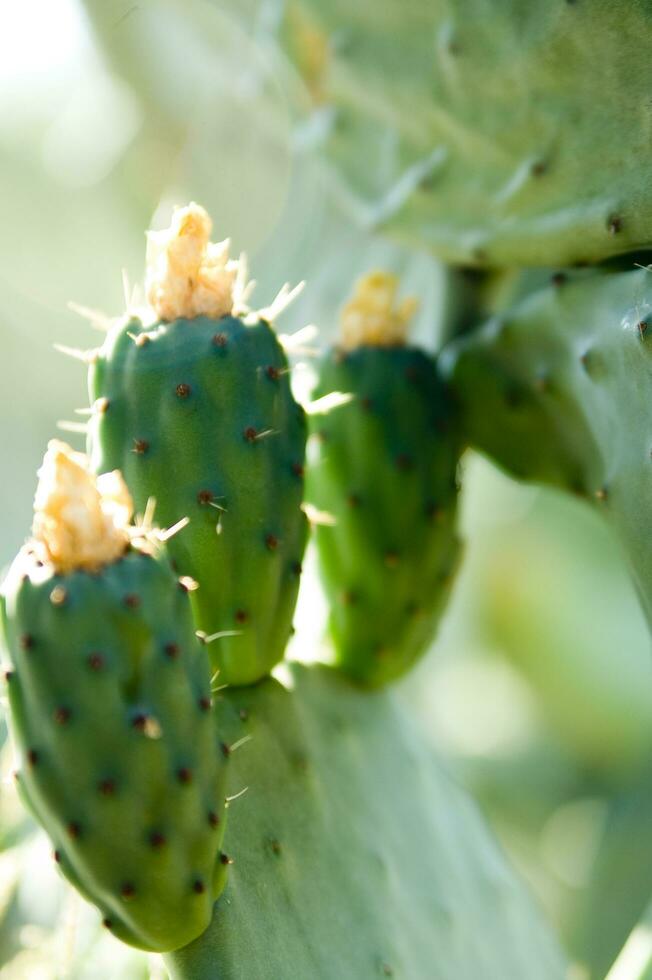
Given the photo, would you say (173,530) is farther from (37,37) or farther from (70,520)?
(37,37)

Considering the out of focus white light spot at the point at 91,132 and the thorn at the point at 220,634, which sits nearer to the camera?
the thorn at the point at 220,634

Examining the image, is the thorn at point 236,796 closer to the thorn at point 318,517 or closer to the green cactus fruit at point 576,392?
the thorn at point 318,517

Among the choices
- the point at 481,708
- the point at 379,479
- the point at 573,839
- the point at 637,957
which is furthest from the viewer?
the point at 481,708

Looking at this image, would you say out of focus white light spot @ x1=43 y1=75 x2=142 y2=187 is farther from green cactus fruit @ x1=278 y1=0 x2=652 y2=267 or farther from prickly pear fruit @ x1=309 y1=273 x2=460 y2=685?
prickly pear fruit @ x1=309 y1=273 x2=460 y2=685

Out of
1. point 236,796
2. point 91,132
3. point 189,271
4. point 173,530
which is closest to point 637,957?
point 236,796

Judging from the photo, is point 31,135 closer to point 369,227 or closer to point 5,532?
point 5,532

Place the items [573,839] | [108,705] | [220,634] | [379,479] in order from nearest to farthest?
[108,705]
[220,634]
[379,479]
[573,839]

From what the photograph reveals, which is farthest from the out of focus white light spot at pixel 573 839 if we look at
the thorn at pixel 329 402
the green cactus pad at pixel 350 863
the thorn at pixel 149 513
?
the thorn at pixel 149 513
